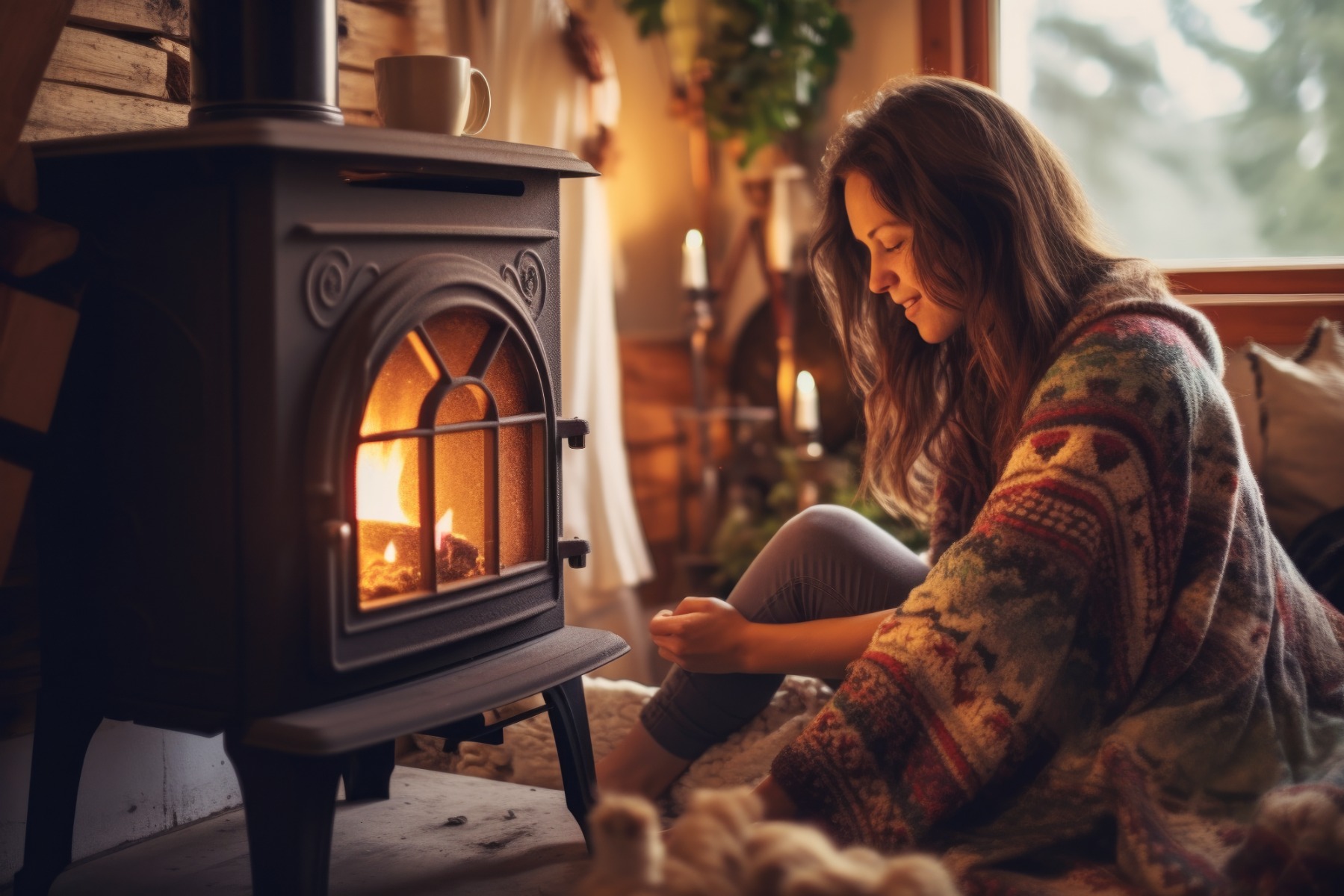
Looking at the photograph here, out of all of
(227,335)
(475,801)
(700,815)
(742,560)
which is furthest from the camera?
(742,560)

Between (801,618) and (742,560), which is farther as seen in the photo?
(742,560)

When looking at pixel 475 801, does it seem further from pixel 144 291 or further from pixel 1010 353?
pixel 1010 353

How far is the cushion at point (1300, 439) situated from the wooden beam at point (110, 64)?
5.34 feet

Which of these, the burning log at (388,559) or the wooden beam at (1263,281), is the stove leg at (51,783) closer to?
the burning log at (388,559)

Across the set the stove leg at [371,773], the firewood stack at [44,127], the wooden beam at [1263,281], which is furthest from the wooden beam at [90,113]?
the wooden beam at [1263,281]

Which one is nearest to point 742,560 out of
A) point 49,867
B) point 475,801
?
point 475,801

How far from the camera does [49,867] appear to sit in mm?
1340

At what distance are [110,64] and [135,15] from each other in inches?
2.9

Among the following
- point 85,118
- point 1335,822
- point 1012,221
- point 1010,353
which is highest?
point 85,118

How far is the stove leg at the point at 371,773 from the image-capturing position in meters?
1.70

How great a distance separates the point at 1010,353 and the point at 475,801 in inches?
38.3

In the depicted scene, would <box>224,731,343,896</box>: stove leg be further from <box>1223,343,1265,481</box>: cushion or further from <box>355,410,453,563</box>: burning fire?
<box>1223,343,1265,481</box>: cushion

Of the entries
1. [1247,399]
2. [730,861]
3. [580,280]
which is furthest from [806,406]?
[730,861]

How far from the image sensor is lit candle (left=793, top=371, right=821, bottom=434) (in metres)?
2.83
